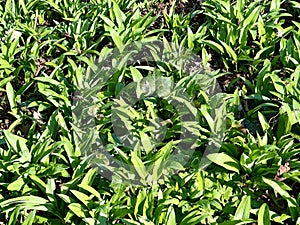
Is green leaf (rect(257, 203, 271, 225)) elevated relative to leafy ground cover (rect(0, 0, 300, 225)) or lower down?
lower down

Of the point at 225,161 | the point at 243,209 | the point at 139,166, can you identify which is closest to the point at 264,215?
the point at 243,209

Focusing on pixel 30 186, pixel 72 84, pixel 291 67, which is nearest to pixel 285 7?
pixel 291 67

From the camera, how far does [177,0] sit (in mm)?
4793

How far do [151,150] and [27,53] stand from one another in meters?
1.61

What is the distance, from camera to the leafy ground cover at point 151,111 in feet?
9.31

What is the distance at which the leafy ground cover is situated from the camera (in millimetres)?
2838

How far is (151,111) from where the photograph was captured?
11.2ft

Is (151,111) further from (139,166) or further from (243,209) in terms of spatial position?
(243,209)

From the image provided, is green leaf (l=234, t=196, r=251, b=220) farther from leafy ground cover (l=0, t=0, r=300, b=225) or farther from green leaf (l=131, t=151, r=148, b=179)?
green leaf (l=131, t=151, r=148, b=179)

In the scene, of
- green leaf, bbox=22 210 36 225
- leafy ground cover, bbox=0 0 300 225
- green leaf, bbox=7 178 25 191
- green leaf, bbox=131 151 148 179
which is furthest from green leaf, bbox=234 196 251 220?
green leaf, bbox=7 178 25 191

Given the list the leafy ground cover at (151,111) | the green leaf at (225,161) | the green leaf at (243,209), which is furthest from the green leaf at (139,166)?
the green leaf at (243,209)

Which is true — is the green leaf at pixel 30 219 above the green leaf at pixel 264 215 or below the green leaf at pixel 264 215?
below

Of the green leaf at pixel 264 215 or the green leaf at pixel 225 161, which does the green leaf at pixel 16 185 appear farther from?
the green leaf at pixel 264 215

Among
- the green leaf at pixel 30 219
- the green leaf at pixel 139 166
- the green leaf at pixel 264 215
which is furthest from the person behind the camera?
the green leaf at pixel 139 166
